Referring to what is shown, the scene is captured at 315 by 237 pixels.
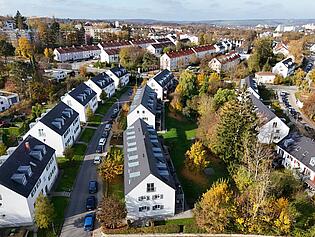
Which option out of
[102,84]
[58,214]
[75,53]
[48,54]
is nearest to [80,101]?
[102,84]

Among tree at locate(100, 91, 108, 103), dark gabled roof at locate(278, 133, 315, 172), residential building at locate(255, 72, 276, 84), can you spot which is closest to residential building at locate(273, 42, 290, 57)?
residential building at locate(255, 72, 276, 84)

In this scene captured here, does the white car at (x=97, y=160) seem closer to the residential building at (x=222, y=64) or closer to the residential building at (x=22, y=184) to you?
the residential building at (x=22, y=184)

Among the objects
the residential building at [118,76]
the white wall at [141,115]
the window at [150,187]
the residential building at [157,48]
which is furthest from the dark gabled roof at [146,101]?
the residential building at [157,48]

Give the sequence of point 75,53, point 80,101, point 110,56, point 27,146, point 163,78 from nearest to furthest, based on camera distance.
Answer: point 27,146
point 80,101
point 163,78
point 110,56
point 75,53

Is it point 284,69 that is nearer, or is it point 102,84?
point 102,84

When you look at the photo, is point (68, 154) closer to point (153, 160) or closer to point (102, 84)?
point (153, 160)

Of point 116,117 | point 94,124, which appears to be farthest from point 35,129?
point 116,117

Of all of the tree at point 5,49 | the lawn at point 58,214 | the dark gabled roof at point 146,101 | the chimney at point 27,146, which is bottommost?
the lawn at point 58,214
